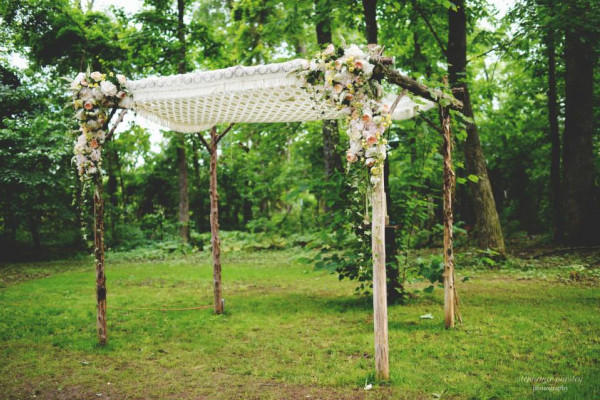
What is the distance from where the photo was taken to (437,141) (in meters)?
5.35

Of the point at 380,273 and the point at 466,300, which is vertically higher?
the point at 380,273

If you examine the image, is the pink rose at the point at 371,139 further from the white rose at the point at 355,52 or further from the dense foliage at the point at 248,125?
the dense foliage at the point at 248,125

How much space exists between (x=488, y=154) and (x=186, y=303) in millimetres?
11536

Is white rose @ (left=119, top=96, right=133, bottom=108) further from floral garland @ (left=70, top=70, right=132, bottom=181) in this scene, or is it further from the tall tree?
the tall tree

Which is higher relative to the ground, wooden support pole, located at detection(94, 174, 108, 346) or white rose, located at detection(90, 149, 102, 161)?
white rose, located at detection(90, 149, 102, 161)

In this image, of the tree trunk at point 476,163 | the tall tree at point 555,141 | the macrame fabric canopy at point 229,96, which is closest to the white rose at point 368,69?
the macrame fabric canopy at point 229,96

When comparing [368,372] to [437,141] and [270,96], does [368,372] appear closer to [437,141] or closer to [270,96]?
[270,96]

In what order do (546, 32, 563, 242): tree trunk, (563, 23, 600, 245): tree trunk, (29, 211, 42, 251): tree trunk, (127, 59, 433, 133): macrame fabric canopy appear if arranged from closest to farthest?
(127, 59, 433, 133): macrame fabric canopy → (563, 23, 600, 245): tree trunk → (546, 32, 563, 242): tree trunk → (29, 211, 42, 251): tree trunk

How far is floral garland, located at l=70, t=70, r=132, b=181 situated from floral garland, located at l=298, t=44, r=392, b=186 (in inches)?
87.2

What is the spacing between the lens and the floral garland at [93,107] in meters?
4.14

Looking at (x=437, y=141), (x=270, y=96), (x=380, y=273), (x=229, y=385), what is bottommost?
(x=229, y=385)

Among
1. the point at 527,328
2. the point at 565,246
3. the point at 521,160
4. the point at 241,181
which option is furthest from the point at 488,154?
the point at 527,328

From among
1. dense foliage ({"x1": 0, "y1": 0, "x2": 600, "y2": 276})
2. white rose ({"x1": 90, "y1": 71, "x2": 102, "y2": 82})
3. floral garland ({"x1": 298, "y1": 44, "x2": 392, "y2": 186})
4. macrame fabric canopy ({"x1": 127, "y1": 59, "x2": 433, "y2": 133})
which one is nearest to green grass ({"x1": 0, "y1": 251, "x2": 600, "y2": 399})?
dense foliage ({"x1": 0, "y1": 0, "x2": 600, "y2": 276})

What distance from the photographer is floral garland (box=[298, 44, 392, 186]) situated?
3109mm
